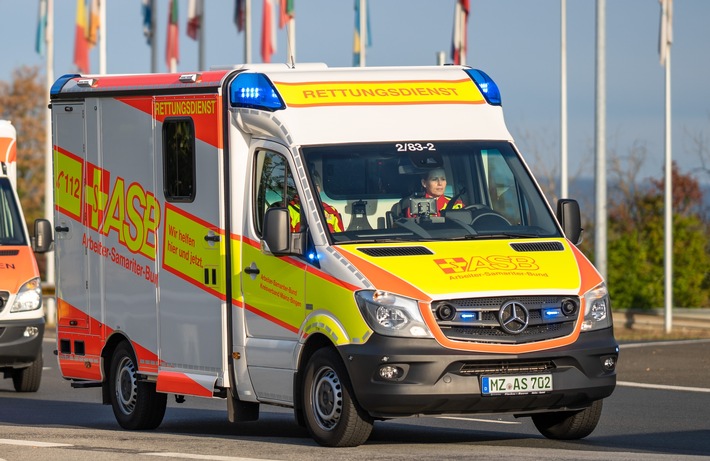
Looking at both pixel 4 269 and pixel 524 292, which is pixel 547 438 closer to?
pixel 524 292

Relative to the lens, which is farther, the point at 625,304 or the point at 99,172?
the point at 625,304

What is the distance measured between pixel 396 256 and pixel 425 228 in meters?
0.57

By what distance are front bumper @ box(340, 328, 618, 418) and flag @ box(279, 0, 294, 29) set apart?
2670 centimetres

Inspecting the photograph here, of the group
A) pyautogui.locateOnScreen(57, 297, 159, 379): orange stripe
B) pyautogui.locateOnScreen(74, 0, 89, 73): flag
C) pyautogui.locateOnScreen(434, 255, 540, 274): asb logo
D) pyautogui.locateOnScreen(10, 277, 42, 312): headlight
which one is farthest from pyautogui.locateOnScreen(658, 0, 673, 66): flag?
pyautogui.locateOnScreen(434, 255, 540, 274): asb logo

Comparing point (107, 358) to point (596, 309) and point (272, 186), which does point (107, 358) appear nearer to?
point (272, 186)

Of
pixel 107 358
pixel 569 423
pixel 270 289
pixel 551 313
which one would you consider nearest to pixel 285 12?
pixel 107 358

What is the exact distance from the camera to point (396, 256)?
11.6 meters

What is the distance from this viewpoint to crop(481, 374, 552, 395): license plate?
37.4 feet

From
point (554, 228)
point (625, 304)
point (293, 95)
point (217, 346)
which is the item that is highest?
point (293, 95)

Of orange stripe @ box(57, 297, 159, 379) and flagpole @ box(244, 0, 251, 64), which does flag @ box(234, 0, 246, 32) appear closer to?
flagpole @ box(244, 0, 251, 64)

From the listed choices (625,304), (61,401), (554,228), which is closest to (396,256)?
(554,228)

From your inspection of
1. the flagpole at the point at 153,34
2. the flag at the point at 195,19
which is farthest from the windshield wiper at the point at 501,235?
the flagpole at the point at 153,34

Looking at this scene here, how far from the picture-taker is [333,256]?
1169cm

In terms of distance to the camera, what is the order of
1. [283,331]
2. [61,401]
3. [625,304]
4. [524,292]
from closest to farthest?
[524,292] → [283,331] → [61,401] → [625,304]
